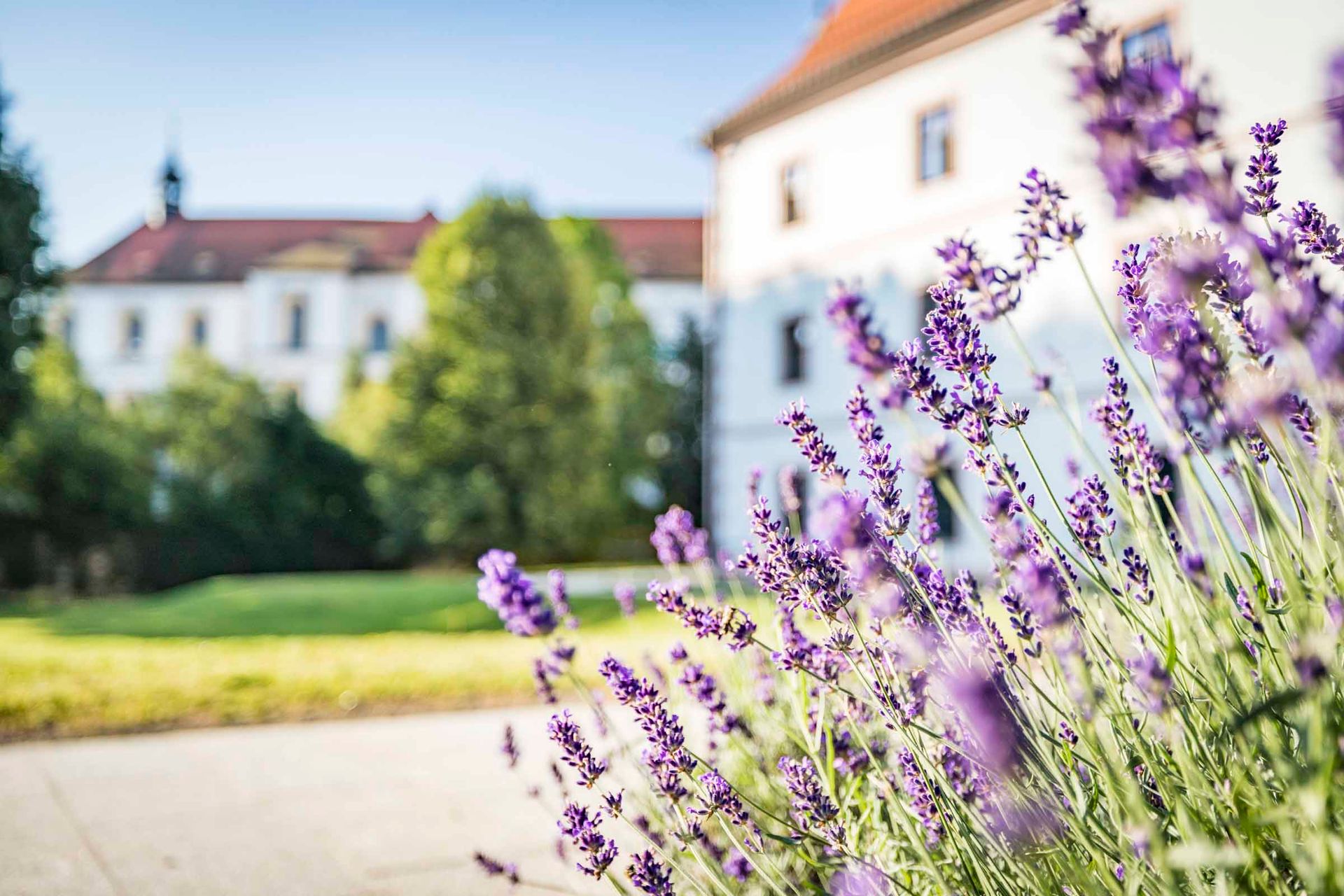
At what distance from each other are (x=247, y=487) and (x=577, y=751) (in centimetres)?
2567

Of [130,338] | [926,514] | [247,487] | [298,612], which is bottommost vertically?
[298,612]

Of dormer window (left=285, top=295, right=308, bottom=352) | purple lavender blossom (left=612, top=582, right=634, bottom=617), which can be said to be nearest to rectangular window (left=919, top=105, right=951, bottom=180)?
purple lavender blossom (left=612, top=582, right=634, bottom=617)

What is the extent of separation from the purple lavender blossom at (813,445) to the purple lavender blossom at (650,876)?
2.26 ft

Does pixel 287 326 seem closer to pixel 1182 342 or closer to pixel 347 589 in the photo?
pixel 347 589

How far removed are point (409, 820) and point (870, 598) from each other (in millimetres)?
2811

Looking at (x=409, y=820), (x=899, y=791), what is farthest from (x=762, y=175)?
(x=899, y=791)

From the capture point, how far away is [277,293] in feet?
147

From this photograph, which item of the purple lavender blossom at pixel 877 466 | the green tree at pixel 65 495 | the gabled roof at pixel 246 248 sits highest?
the gabled roof at pixel 246 248

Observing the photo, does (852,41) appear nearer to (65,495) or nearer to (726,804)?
(726,804)

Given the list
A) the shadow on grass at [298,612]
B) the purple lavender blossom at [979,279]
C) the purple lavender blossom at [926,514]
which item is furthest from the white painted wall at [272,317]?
the purple lavender blossom at [979,279]

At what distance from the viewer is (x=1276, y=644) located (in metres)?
1.35

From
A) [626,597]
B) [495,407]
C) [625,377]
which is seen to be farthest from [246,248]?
[626,597]

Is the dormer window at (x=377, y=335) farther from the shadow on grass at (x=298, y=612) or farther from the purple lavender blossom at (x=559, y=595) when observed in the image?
the purple lavender blossom at (x=559, y=595)

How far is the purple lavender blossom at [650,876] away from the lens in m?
1.64
